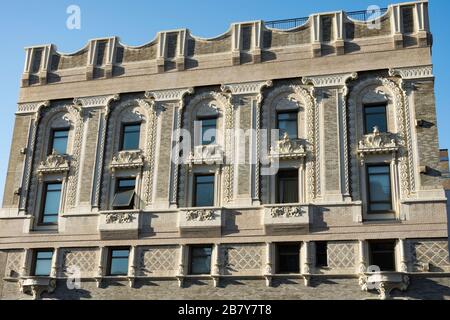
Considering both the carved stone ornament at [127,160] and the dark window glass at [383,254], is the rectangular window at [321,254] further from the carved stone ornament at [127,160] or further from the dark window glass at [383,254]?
the carved stone ornament at [127,160]

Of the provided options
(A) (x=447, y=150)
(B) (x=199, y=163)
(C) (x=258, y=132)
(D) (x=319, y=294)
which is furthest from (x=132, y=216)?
(A) (x=447, y=150)

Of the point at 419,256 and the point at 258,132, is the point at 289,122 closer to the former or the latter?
the point at 258,132

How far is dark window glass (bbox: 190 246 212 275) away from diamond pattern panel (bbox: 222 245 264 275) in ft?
2.53

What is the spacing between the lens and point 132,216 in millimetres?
27188

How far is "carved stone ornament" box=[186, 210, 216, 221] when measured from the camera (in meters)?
26.3

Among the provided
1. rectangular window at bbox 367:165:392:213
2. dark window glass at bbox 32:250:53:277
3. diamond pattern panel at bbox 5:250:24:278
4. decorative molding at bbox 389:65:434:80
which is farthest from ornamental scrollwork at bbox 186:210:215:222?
decorative molding at bbox 389:65:434:80

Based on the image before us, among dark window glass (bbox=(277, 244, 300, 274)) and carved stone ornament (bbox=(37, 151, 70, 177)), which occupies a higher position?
carved stone ornament (bbox=(37, 151, 70, 177))

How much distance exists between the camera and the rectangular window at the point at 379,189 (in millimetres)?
25328

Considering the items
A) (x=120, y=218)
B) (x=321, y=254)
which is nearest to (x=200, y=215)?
(x=120, y=218)

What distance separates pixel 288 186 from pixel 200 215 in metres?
3.91

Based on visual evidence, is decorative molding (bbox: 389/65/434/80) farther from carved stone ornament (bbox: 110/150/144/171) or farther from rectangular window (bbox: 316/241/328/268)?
carved stone ornament (bbox: 110/150/144/171)
